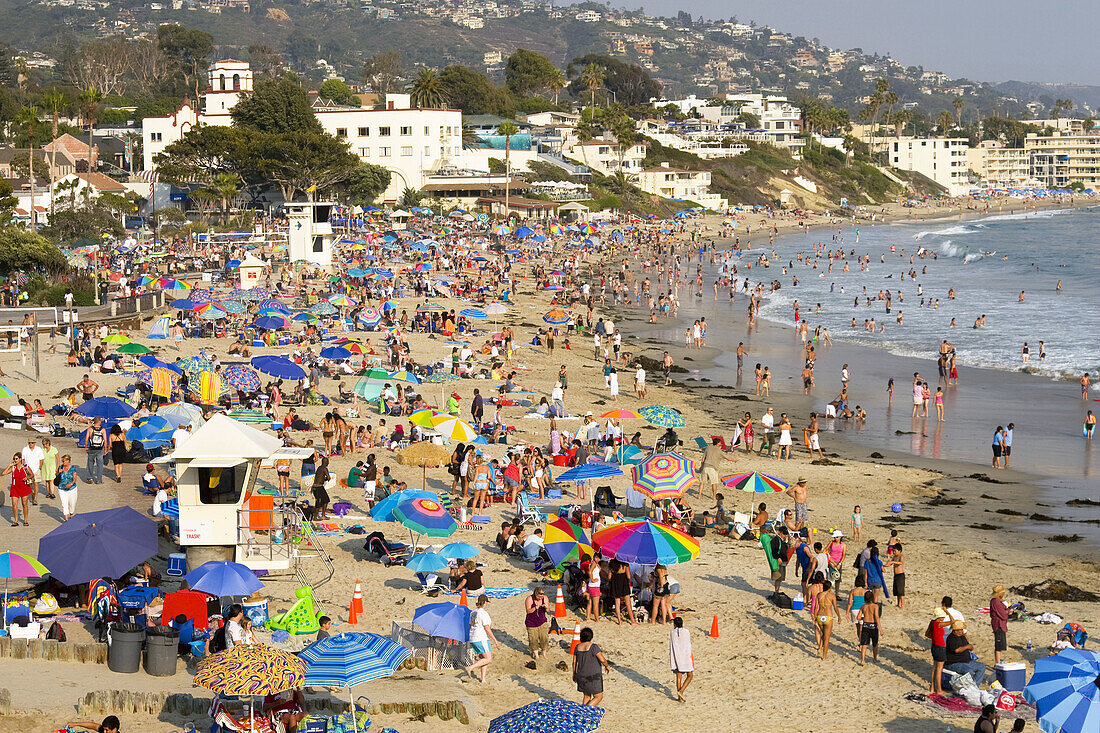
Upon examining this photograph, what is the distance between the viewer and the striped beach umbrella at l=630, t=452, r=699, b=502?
1719 cm

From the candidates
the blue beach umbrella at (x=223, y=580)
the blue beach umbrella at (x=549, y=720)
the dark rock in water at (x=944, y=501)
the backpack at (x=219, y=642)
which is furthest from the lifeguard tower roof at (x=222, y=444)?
the dark rock in water at (x=944, y=501)

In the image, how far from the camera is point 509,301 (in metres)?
47.6

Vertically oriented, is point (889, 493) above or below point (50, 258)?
below

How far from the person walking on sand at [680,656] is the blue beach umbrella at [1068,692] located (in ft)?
10.9

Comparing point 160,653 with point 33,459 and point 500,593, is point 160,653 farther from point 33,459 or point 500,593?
point 33,459

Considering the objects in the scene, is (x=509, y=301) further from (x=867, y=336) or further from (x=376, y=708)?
(x=376, y=708)

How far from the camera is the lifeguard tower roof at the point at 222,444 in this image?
13844 mm

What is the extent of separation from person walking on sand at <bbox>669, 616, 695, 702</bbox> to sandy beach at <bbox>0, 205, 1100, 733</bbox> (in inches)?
8.2

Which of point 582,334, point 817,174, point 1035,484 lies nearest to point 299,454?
point 1035,484

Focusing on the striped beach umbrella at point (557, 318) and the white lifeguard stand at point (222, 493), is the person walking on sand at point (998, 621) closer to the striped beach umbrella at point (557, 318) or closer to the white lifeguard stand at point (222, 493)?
the white lifeguard stand at point (222, 493)

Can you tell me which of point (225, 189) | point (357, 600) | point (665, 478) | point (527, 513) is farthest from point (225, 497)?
point (225, 189)

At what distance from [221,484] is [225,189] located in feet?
201

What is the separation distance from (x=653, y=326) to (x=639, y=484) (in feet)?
90.9

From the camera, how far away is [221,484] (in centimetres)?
1415
